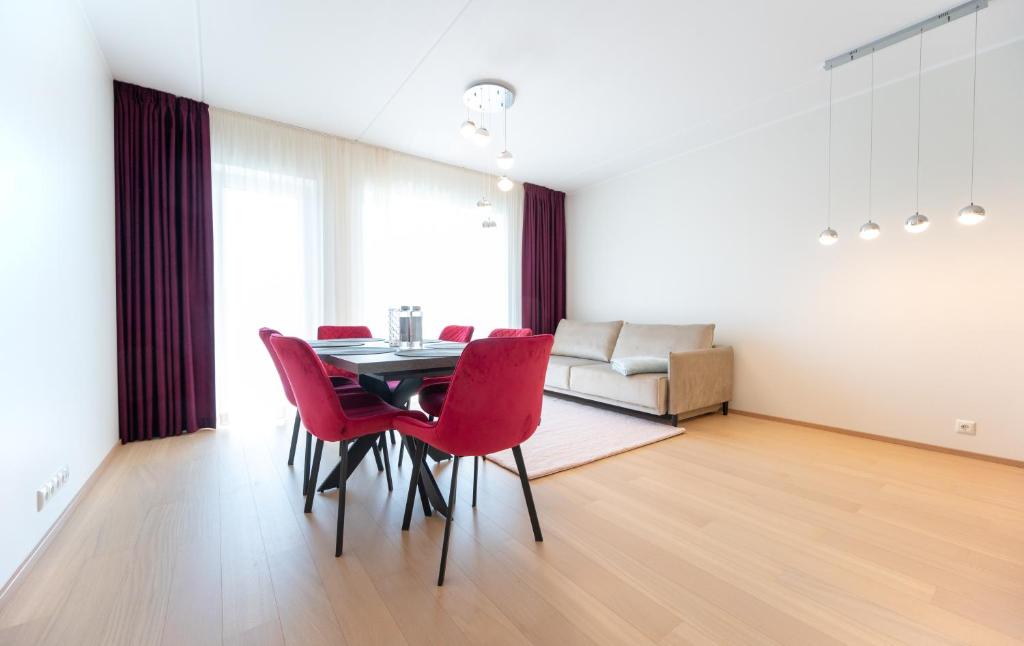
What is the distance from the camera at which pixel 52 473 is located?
177cm

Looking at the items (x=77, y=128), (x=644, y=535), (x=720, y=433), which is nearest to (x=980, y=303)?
(x=720, y=433)

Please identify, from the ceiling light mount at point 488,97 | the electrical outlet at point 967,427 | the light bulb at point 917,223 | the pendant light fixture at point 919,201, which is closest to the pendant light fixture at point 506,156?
the ceiling light mount at point 488,97

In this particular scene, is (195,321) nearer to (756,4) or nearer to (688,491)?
(688,491)

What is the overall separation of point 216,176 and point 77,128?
1.27 meters

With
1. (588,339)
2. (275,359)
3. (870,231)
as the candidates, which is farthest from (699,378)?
(275,359)

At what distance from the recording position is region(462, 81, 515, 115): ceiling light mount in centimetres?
303

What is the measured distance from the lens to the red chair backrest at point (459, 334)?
319cm

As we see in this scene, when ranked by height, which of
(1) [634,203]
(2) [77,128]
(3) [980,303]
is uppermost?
(1) [634,203]

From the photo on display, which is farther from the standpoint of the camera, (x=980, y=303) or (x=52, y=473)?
(x=980, y=303)

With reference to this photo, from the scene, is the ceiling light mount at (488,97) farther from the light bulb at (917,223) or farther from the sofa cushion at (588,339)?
the light bulb at (917,223)

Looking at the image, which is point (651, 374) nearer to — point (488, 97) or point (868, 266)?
point (868, 266)

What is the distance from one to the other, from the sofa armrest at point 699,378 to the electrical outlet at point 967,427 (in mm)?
1521

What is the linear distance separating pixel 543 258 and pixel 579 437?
121 inches

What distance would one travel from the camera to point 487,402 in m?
1.51
